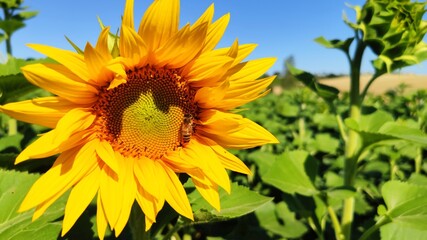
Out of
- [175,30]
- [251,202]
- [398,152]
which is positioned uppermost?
[175,30]

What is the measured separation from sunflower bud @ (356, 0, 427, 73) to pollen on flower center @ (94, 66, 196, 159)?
1034mm

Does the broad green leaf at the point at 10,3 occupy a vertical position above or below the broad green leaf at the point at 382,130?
above

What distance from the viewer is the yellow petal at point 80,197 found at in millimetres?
1138

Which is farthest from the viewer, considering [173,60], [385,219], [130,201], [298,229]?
[298,229]

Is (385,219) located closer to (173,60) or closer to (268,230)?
(268,230)

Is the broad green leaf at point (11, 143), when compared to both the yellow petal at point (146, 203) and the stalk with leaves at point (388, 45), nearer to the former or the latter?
the yellow petal at point (146, 203)

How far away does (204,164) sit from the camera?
4.39 ft

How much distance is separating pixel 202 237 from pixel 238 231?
0.37 meters

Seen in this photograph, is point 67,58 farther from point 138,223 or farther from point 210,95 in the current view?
point 138,223

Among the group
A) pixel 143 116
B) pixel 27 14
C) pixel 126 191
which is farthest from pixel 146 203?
pixel 27 14

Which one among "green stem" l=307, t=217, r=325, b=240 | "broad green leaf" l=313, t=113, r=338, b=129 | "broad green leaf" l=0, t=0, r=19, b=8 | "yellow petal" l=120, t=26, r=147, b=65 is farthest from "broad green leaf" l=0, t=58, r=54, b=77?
"broad green leaf" l=313, t=113, r=338, b=129

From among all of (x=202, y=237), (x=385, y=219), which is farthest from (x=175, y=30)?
(x=202, y=237)

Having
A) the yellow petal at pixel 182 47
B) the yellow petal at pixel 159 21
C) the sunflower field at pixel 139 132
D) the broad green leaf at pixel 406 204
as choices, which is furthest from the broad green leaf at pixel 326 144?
the yellow petal at pixel 159 21

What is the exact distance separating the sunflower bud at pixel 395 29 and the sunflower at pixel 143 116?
84 centimetres
